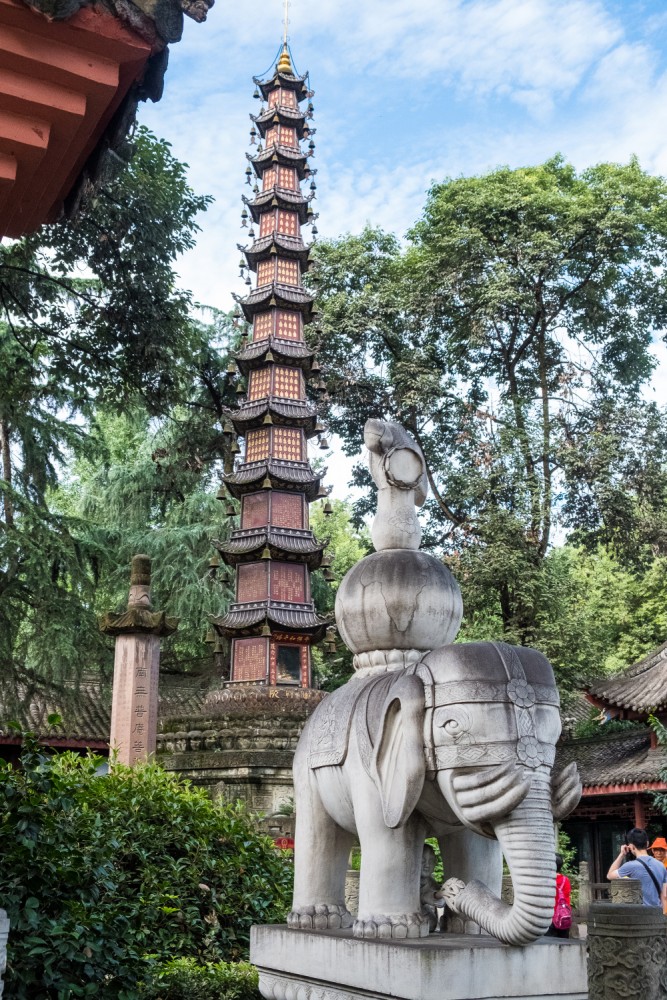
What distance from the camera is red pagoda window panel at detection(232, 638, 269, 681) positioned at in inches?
793

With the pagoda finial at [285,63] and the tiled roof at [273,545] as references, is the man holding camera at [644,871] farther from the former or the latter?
the pagoda finial at [285,63]

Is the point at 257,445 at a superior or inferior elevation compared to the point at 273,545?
superior

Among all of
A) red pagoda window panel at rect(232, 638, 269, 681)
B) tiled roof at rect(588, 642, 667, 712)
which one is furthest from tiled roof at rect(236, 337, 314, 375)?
tiled roof at rect(588, 642, 667, 712)

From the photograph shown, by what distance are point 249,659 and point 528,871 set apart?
1804cm

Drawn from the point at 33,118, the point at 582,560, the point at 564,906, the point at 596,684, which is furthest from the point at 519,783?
the point at 582,560

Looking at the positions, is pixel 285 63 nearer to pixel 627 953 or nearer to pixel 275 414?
pixel 275 414

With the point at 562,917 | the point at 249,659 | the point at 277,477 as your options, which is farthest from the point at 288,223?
the point at 562,917

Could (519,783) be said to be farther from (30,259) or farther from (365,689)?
(30,259)

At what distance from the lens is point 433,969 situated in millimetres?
2627

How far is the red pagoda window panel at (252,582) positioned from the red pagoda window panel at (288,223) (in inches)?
366

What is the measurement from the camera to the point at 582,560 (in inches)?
1046

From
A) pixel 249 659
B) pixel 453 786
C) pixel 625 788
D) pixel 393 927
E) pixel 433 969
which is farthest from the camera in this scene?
pixel 249 659

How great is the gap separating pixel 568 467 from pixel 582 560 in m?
7.11

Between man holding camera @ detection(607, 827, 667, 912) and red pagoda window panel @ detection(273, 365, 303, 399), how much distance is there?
16853 millimetres
